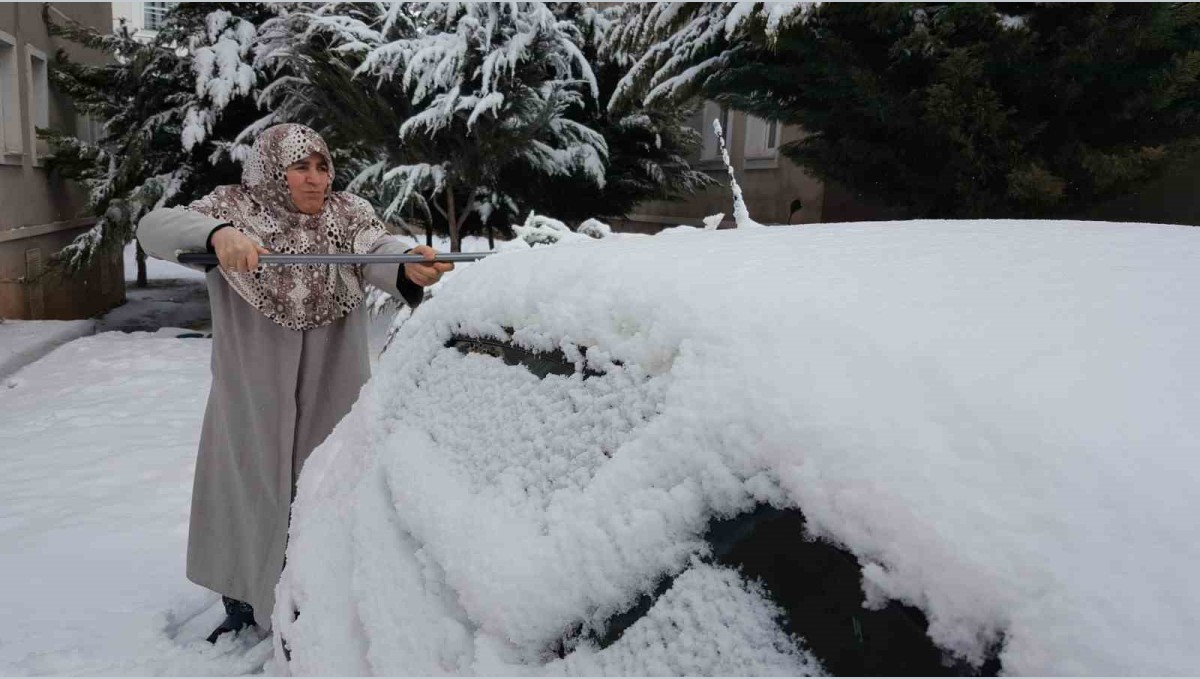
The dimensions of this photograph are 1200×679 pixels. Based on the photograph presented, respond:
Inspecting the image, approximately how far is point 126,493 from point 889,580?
425 centimetres

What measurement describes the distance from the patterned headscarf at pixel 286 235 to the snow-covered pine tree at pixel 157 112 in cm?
640

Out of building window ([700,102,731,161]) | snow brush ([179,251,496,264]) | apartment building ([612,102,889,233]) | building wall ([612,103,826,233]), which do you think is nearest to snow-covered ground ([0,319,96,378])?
snow brush ([179,251,496,264])

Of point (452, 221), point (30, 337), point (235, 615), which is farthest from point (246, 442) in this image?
point (30, 337)

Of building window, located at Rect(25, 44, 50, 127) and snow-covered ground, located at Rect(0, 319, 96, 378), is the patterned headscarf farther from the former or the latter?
building window, located at Rect(25, 44, 50, 127)

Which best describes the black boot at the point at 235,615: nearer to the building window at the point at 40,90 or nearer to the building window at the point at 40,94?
the building window at the point at 40,94

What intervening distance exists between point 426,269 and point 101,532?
6.95ft

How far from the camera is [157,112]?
9.14 metres

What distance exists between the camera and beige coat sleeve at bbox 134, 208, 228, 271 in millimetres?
2500

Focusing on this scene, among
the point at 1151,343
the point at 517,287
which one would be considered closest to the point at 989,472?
the point at 1151,343

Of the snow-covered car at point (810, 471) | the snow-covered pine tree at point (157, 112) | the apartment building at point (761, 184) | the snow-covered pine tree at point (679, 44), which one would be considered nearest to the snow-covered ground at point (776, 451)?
the snow-covered car at point (810, 471)

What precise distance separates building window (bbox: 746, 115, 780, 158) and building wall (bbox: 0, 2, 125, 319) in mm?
7649

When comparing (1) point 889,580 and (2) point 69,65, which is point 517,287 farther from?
(2) point 69,65

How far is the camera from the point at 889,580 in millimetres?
735

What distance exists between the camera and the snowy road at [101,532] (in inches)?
102
